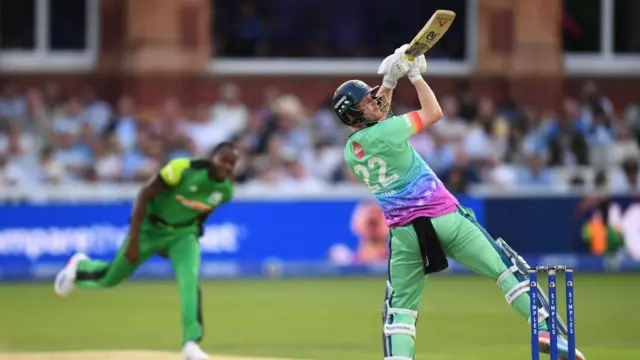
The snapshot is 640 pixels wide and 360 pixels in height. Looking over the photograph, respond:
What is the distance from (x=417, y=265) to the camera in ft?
27.7

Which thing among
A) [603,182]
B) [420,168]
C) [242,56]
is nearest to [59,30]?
[242,56]

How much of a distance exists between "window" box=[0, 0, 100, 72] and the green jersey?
1280 centimetres

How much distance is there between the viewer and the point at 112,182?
18.4 m

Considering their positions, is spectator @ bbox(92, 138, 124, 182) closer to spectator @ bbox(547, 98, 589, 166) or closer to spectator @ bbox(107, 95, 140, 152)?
spectator @ bbox(107, 95, 140, 152)

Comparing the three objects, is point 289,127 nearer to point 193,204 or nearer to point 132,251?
point 193,204

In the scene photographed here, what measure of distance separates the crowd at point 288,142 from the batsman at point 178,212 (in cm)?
761

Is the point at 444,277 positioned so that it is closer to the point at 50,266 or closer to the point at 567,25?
the point at 50,266

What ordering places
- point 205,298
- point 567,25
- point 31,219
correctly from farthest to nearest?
point 567,25
point 31,219
point 205,298

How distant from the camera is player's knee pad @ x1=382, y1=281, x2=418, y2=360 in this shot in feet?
27.3

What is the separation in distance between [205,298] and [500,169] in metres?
5.82

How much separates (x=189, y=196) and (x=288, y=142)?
30.4 feet

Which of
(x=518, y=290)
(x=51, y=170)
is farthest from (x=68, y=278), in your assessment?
(x=51, y=170)

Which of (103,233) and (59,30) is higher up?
(59,30)

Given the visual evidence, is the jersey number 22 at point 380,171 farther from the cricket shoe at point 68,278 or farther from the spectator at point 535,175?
the spectator at point 535,175
